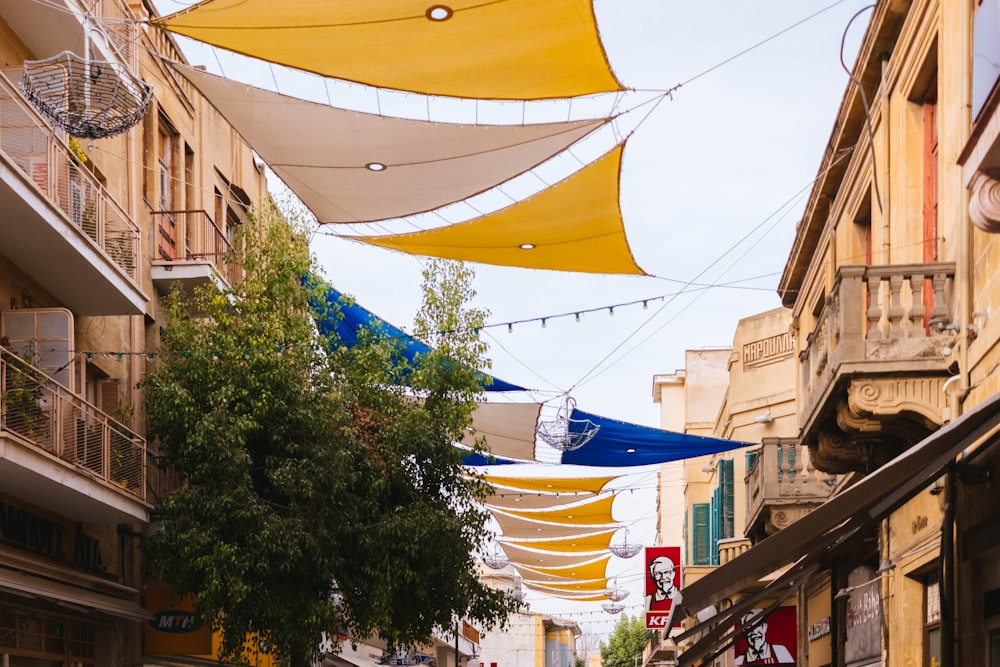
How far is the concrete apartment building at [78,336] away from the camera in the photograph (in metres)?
13.6

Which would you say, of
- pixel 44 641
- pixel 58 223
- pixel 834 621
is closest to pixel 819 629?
pixel 834 621

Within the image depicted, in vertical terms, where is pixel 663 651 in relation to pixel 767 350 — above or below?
below

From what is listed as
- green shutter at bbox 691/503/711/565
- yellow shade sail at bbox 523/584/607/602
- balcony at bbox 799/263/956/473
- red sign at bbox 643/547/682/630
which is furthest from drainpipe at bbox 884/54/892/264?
yellow shade sail at bbox 523/584/607/602

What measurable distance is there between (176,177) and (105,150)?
367cm

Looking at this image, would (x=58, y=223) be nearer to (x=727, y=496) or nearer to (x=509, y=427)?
(x=509, y=427)

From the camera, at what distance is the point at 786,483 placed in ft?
65.1

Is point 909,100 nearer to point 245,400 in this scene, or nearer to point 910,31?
point 910,31

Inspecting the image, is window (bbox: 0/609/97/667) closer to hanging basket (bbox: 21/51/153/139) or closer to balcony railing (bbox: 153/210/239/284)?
hanging basket (bbox: 21/51/153/139)

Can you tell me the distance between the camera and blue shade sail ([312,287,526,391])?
61.0 ft

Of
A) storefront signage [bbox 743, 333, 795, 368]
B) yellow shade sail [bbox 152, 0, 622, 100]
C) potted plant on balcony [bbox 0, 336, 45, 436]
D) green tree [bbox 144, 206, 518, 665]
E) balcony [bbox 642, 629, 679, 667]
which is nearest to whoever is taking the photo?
balcony [bbox 642, 629, 679, 667]

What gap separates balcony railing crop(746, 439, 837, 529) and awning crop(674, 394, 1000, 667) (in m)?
10.3

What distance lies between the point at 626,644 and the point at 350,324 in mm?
69300

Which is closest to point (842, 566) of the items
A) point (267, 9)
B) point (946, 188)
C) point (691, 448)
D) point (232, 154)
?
point (691, 448)

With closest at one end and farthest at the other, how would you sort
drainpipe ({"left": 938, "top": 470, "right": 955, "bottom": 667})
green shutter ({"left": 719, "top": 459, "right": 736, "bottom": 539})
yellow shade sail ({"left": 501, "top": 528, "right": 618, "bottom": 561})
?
drainpipe ({"left": 938, "top": 470, "right": 955, "bottom": 667})
green shutter ({"left": 719, "top": 459, "right": 736, "bottom": 539})
yellow shade sail ({"left": 501, "top": 528, "right": 618, "bottom": 561})
